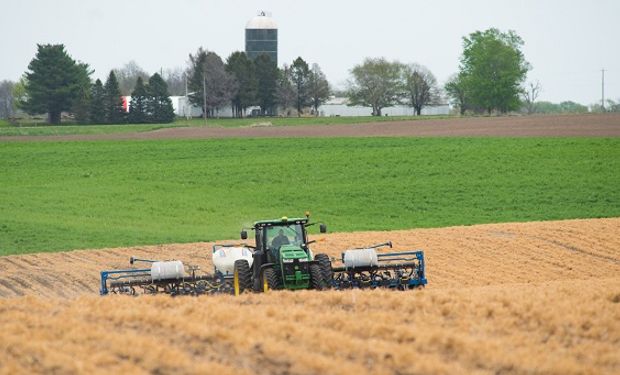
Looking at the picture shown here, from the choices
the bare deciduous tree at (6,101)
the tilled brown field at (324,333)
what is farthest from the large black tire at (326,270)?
the bare deciduous tree at (6,101)

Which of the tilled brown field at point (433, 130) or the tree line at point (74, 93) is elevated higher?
the tree line at point (74, 93)

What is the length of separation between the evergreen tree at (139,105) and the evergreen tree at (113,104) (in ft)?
5.52

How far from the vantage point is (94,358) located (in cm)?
1234

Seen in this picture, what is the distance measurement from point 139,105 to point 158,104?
2.35 metres

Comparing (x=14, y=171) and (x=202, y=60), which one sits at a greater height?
(x=202, y=60)

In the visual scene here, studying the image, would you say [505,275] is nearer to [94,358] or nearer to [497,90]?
[94,358]

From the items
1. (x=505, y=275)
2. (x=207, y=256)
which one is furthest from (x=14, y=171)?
(x=505, y=275)

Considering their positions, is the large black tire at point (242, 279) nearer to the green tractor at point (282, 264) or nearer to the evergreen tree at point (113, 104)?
the green tractor at point (282, 264)

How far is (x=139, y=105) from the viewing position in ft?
391

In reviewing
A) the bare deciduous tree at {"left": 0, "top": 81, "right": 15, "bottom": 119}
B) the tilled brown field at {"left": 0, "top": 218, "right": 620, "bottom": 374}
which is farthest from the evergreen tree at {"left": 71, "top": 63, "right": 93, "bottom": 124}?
the tilled brown field at {"left": 0, "top": 218, "right": 620, "bottom": 374}

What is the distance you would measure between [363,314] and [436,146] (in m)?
→ 49.5

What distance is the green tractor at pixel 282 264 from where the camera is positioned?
71.6 ft

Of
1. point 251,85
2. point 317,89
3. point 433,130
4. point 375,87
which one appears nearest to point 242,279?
point 433,130

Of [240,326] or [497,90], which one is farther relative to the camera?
[497,90]
